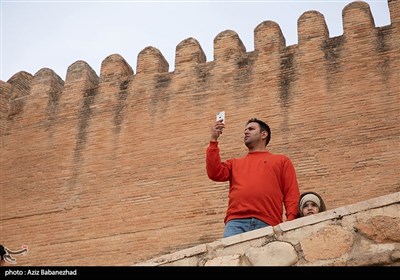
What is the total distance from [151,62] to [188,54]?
2.51 ft

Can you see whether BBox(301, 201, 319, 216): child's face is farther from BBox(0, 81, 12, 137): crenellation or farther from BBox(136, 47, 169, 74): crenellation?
BBox(0, 81, 12, 137): crenellation

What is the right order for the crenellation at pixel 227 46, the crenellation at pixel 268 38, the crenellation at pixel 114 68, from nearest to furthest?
the crenellation at pixel 268 38, the crenellation at pixel 227 46, the crenellation at pixel 114 68

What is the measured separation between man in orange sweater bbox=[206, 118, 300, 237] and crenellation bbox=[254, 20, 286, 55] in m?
5.72

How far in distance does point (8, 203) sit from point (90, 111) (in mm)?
2258

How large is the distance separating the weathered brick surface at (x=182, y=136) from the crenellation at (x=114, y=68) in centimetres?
3

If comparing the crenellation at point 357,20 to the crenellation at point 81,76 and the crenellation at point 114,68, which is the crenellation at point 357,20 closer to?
the crenellation at point 114,68

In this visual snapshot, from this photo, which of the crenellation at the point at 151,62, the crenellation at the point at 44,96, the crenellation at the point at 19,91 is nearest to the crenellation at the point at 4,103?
the crenellation at the point at 19,91

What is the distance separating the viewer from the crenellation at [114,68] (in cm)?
1188

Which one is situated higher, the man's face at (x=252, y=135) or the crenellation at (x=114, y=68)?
the crenellation at (x=114, y=68)

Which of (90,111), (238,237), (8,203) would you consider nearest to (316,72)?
(90,111)

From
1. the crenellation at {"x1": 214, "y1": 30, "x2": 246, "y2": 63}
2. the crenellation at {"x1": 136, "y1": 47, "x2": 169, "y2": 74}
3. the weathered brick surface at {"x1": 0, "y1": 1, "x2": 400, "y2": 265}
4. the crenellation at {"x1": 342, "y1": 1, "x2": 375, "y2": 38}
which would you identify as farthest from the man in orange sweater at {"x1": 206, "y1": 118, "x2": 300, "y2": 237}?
the crenellation at {"x1": 136, "y1": 47, "x2": 169, "y2": 74}

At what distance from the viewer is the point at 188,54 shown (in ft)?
37.5

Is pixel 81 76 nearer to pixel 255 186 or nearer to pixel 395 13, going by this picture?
pixel 395 13

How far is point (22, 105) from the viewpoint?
12.4 m
